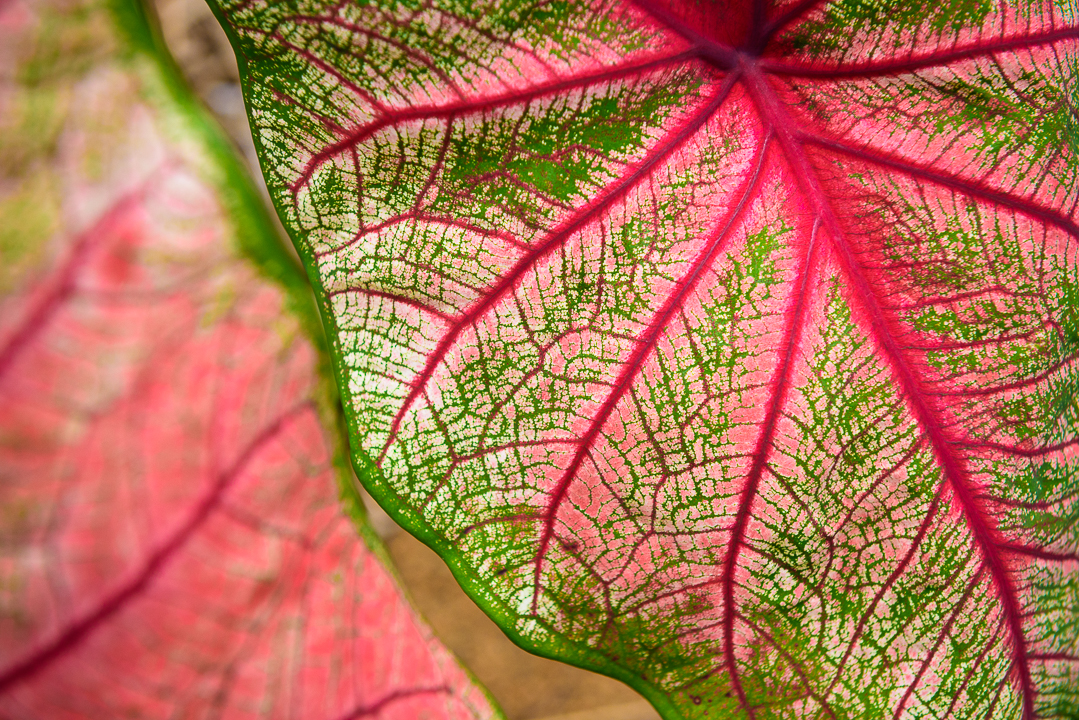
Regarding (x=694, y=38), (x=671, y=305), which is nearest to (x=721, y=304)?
(x=671, y=305)

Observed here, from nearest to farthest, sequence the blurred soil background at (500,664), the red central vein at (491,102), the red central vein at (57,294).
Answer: the red central vein at (57,294)
the red central vein at (491,102)
the blurred soil background at (500,664)

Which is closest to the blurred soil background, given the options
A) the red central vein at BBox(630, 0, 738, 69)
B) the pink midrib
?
the pink midrib

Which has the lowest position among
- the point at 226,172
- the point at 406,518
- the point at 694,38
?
the point at 406,518

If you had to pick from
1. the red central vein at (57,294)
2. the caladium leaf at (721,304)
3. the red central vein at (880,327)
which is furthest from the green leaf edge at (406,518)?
the red central vein at (880,327)

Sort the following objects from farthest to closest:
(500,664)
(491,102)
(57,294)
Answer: (500,664) → (491,102) → (57,294)

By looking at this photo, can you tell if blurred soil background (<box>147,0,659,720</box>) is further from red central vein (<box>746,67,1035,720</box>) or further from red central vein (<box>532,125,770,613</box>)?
red central vein (<box>746,67,1035,720</box>)

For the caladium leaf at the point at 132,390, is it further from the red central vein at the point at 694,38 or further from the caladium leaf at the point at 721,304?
the red central vein at the point at 694,38

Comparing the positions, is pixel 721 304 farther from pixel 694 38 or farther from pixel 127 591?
pixel 127 591
